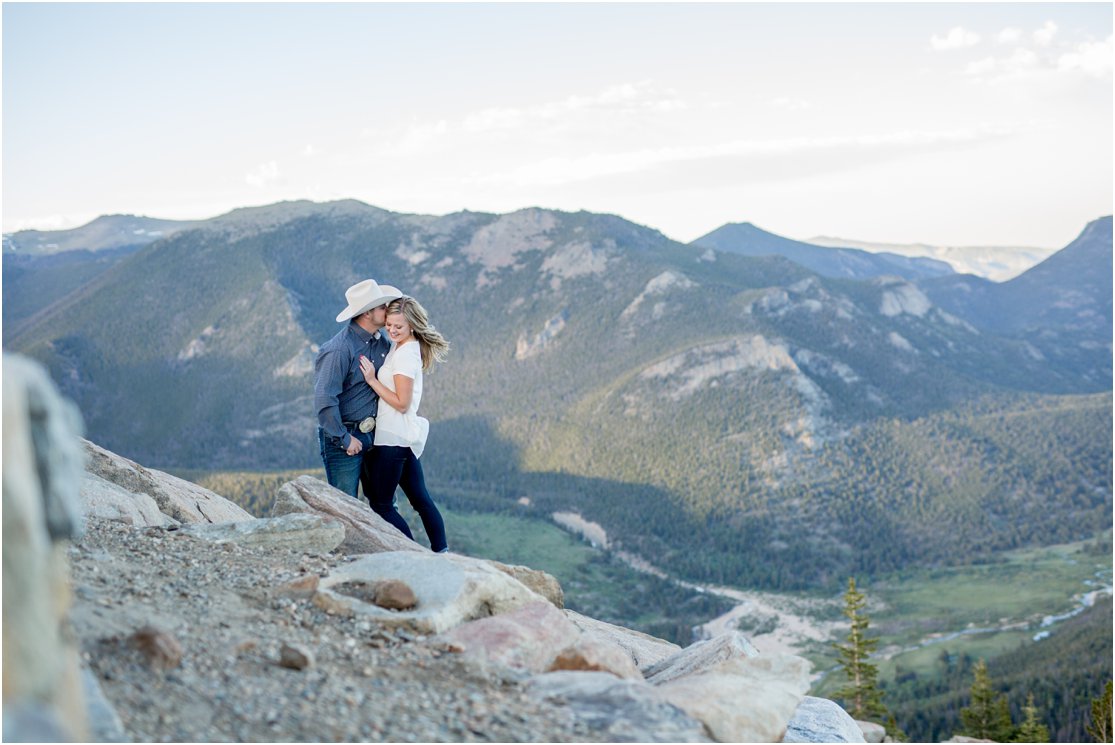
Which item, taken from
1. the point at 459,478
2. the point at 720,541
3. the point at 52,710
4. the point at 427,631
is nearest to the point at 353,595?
the point at 427,631

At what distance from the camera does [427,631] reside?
9281 mm

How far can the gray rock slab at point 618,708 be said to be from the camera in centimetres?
775

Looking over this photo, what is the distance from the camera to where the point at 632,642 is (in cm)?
1520

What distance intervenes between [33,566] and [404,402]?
7983 millimetres

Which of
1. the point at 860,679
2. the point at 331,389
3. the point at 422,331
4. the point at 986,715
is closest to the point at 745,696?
the point at 422,331

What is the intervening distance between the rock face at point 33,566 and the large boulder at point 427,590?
13.6ft

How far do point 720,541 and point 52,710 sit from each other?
151 m

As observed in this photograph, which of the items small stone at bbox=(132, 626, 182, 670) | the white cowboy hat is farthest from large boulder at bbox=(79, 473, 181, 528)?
small stone at bbox=(132, 626, 182, 670)

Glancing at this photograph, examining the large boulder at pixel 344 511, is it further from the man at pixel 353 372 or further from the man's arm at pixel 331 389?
the man's arm at pixel 331 389

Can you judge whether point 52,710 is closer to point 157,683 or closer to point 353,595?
point 157,683

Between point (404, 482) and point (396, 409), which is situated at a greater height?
point (396, 409)

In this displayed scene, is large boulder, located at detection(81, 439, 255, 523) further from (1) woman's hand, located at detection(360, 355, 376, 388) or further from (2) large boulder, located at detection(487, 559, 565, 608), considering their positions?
(2) large boulder, located at detection(487, 559, 565, 608)

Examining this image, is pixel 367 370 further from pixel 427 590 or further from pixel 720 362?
pixel 720 362

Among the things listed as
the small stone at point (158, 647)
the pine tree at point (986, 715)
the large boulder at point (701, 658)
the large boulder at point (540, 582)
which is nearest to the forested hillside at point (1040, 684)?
the pine tree at point (986, 715)
